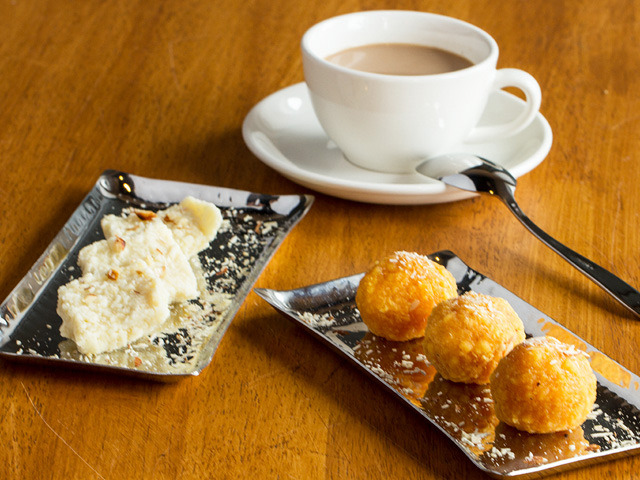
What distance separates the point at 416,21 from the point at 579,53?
0.55 m

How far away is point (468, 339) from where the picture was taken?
0.63 metres

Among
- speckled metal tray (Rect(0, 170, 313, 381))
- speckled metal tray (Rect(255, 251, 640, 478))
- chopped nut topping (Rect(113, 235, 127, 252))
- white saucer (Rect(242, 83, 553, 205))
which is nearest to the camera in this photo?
speckled metal tray (Rect(255, 251, 640, 478))

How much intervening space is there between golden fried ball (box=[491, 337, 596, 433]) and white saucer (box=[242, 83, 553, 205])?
13.7 inches

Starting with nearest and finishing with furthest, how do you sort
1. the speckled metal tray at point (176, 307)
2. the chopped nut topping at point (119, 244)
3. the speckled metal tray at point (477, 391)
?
the speckled metal tray at point (477, 391) → the speckled metal tray at point (176, 307) → the chopped nut topping at point (119, 244)

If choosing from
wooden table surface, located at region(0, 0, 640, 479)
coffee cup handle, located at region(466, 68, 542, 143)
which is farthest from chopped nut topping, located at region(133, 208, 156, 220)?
coffee cup handle, located at region(466, 68, 542, 143)

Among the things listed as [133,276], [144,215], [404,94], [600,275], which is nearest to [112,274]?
[133,276]

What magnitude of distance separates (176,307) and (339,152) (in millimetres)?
424

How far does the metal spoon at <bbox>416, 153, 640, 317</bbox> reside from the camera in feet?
2.54

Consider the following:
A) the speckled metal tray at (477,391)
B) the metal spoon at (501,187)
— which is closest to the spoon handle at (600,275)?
the metal spoon at (501,187)

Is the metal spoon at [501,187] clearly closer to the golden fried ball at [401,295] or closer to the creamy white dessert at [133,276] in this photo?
the golden fried ball at [401,295]

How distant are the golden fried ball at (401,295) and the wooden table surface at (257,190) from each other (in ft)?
0.18

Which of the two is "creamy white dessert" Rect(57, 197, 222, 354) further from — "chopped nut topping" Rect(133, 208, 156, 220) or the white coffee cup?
the white coffee cup

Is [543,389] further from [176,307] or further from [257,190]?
[257,190]

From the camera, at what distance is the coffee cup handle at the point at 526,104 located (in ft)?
3.28
